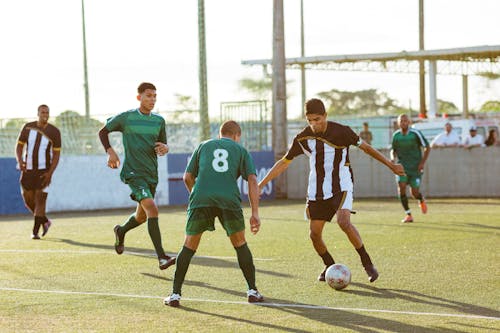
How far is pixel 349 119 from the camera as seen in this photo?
52.3 metres

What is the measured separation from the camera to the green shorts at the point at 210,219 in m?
9.12

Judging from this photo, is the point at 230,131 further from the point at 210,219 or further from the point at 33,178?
the point at 33,178

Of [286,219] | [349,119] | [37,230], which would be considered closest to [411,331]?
[37,230]

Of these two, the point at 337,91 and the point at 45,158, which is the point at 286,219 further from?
the point at 337,91

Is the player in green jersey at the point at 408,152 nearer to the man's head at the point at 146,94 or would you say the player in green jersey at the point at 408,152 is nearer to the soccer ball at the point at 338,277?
the man's head at the point at 146,94

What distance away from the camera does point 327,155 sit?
10555mm

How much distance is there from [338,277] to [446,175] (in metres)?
20.3

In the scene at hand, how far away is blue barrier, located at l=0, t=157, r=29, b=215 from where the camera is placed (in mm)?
25688

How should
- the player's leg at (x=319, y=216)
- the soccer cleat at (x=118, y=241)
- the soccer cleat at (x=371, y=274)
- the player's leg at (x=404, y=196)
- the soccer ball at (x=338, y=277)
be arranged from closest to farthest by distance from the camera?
the soccer ball at (x=338, y=277)
the soccer cleat at (x=371, y=274)
the player's leg at (x=319, y=216)
the soccer cleat at (x=118, y=241)
the player's leg at (x=404, y=196)

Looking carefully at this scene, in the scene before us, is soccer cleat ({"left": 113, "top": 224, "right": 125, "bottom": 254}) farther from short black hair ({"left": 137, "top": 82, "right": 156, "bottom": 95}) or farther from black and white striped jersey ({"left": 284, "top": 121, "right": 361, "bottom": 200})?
black and white striped jersey ({"left": 284, "top": 121, "right": 361, "bottom": 200})

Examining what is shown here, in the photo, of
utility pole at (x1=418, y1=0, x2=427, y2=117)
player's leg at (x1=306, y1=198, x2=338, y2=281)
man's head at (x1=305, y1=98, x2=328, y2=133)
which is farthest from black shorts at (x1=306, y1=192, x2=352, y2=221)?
utility pole at (x1=418, y1=0, x2=427, y2=117)

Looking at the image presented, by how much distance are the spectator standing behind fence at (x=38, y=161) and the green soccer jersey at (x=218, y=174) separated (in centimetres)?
788

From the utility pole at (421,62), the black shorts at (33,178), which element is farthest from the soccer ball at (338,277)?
the utility pole at (421,62)

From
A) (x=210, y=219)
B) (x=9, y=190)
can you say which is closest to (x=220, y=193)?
(x=210, y=219)
